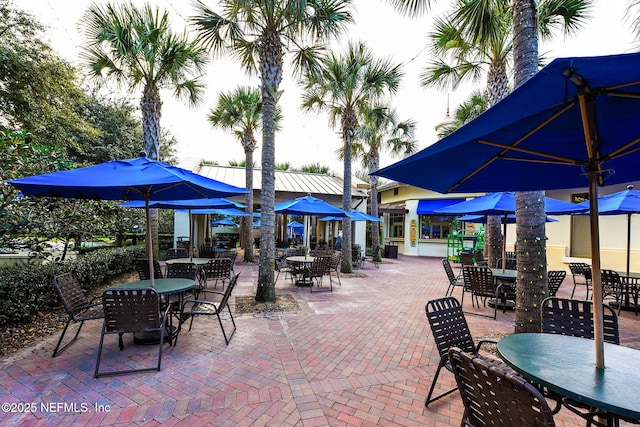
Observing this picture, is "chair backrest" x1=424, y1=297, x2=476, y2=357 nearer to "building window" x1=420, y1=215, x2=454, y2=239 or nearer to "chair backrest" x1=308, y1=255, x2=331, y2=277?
"chair backrest" x1=308, y1=255, x2=331, y2=277

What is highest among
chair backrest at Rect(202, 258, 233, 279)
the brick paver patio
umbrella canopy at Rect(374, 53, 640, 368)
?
umbrella canopy at Rect(374, 53, 640, 368)

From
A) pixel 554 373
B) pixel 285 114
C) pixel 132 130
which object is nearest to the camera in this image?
pixel 554 373

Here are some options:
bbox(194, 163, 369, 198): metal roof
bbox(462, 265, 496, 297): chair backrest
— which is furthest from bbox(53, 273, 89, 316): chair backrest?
bbox(194, 163, 369, 198): metal roof

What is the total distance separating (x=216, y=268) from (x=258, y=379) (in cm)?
386

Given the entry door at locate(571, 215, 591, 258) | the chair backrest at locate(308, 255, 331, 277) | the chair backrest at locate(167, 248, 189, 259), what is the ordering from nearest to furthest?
the chair backrest at locate(308, 255, 331, 277) → the chair backrest at locate(167, 248, 189, 259) → the entry door at locate(571, 215, 591, 258)

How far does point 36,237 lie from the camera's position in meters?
5.38

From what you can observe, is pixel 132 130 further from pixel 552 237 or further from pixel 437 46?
pixel 552 237

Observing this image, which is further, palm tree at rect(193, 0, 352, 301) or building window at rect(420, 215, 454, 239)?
building window at rect(420, 215, 454, 239)

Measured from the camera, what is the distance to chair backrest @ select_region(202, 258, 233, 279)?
6665 millimetres

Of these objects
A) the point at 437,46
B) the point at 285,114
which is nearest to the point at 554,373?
→ the point at 437,46

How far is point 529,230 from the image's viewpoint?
392cm

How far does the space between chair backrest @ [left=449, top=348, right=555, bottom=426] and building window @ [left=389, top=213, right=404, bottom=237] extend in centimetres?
1909

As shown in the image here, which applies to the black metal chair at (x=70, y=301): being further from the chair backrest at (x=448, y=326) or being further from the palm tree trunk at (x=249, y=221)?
the palm tree trunk at (x=249, y=221)

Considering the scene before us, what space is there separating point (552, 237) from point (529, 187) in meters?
11.8
